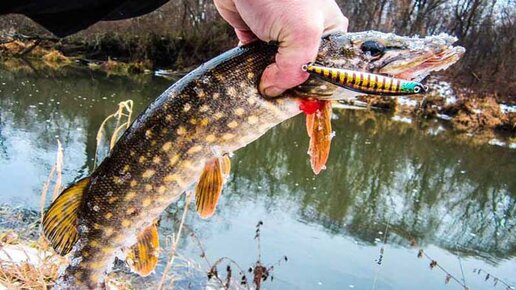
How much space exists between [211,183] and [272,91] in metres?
→ 0.38

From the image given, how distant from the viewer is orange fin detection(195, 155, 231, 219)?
1.65 meters

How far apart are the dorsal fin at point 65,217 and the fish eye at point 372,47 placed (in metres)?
1.03

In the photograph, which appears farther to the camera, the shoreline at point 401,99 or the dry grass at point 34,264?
the shoreline at point 401,99

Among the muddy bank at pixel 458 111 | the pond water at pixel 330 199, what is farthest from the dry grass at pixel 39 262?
the muddy bank at pixel 458 111

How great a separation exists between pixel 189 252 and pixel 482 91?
67.7 feet

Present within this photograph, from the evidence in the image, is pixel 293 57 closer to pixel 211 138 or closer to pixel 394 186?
pixel 211 138

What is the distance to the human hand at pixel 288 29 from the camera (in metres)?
1.35

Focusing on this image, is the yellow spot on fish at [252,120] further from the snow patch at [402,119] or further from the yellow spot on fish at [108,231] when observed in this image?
the snow patch at [402,119]

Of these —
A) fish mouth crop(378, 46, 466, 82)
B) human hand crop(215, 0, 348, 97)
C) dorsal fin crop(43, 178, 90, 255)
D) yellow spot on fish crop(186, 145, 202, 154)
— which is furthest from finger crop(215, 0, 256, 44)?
dorsal fin crop(43, 178, 90, 255)

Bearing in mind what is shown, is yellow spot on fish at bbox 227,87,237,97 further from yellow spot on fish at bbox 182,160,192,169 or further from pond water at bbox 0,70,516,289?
pond water at bbox 0,70,516,289

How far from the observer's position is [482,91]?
2270 cm

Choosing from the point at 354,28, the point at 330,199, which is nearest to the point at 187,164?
the point at 330,199

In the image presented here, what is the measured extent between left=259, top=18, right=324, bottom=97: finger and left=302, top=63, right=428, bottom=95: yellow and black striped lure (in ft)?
0.15

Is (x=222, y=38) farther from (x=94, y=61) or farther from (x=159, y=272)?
(x=159, y=272)
